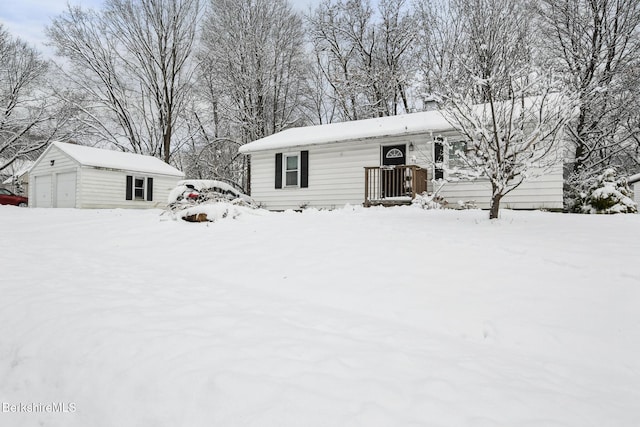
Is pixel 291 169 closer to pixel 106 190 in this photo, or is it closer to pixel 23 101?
pixel 106 190

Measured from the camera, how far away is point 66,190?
58.1 feet

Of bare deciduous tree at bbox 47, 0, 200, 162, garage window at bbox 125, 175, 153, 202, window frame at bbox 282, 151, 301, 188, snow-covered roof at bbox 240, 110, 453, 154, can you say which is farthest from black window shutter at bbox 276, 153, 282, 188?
bare deciduous tree at bbox 47, 0, 200, 162

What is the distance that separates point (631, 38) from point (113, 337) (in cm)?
1788

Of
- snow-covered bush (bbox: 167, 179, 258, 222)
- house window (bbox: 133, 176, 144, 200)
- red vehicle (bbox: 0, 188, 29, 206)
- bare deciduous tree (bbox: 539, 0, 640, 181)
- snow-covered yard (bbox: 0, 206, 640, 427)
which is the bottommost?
snow-covered yard (bbox: 0, 206, 640, 427)

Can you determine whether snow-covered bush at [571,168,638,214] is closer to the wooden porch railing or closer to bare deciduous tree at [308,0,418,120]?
the wooden porch railing

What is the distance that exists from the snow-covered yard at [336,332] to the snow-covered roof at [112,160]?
13.1m

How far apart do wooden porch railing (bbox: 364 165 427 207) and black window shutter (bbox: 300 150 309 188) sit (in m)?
2.40

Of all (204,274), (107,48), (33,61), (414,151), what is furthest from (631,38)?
(33,61)

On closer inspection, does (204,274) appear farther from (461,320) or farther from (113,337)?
(461,320)

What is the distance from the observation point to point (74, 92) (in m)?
21.7

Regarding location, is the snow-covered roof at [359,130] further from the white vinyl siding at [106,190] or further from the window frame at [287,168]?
the white vinyl siding at [106,190]

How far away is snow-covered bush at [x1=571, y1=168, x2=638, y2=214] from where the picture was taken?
874 centimetres

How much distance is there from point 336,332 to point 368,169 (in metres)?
8.40

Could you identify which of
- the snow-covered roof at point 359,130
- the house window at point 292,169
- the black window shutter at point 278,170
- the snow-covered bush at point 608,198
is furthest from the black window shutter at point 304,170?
the snow-covered bush at point 608,198
